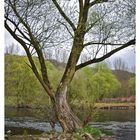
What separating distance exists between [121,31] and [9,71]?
27.7 inches

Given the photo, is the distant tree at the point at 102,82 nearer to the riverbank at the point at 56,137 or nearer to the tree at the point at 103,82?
the tree at the point at 103,82

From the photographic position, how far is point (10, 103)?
200 centimetres

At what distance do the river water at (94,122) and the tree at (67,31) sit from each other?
0.35 feet

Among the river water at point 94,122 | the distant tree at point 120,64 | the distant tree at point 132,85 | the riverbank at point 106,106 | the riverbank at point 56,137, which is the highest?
the distant tree at point 120,64

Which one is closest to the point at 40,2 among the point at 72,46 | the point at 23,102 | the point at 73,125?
the point at 72,46

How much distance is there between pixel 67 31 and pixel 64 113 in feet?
1.60

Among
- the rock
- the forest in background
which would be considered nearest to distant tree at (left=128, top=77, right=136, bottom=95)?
the forest in background

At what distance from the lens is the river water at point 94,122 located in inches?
79.3

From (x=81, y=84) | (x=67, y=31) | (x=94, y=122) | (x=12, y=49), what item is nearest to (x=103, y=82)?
(x=81, y=84)

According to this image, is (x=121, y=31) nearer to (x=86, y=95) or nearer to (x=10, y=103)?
(x=86, y=95)

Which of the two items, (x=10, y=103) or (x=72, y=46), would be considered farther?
(x=72, y=46)

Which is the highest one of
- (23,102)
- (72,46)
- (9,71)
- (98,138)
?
(72,46)

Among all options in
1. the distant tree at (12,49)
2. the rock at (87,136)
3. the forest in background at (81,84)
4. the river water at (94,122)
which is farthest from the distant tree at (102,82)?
the distant tree at (12,49)

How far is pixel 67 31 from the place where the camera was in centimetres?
215
